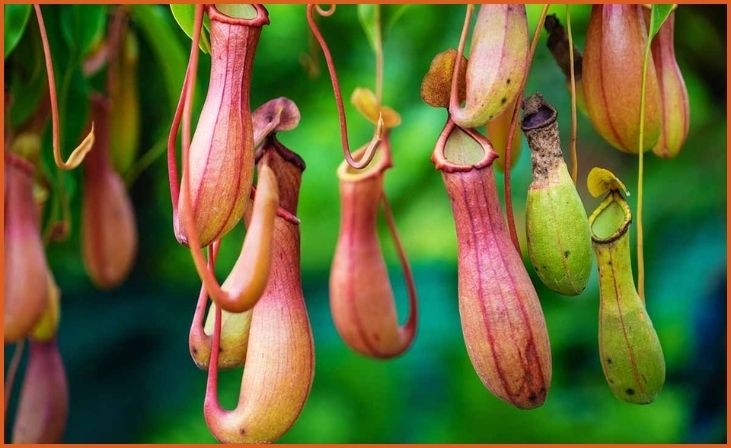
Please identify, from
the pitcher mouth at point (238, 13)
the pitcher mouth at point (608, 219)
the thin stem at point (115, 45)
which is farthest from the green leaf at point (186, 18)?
the thin stem at point (115, 45)

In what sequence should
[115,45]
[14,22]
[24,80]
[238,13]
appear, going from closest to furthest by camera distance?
[238,13]
[14,22]
[24,80]
[115,45]

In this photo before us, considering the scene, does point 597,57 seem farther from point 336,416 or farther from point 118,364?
point 118,364

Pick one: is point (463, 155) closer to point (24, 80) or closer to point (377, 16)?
point (377, 16)

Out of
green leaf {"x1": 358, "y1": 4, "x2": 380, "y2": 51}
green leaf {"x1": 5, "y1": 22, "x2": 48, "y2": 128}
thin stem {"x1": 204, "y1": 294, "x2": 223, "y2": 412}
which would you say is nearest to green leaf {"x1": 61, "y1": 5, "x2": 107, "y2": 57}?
green leaf {"x1": 5, "y1": 22, "x2": 48, "y2": 128}

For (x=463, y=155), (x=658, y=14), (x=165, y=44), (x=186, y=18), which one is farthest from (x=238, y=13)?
(x=165, y=44)

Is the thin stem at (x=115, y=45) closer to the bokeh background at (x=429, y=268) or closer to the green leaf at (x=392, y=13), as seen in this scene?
the bokeh background at (x=429, y=268)

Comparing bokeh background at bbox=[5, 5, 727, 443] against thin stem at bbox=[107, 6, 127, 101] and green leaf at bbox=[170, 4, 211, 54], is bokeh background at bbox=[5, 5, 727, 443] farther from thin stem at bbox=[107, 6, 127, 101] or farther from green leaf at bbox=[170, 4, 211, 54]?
green leaf at bbox=[170, 4, 211, 54]
